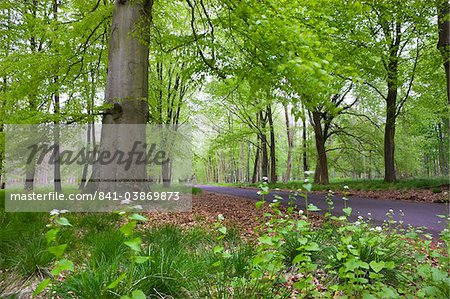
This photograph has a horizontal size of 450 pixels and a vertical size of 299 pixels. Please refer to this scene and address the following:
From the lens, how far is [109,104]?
18.1 feet

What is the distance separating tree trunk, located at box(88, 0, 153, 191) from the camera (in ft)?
19.0

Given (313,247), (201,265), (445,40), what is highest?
(445,40)

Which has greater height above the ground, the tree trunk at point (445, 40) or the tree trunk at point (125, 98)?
the tree trunk at point (445, 40)

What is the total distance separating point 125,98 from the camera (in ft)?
18.7

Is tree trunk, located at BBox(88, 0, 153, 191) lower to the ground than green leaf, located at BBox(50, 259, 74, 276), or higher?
higher

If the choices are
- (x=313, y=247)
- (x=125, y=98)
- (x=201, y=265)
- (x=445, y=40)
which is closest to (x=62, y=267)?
(x=201, y=265)

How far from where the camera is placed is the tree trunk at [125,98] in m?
5.79

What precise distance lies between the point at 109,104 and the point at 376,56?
8.82 meters

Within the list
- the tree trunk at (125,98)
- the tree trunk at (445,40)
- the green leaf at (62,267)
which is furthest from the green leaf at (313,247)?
the tree trunk at (445,40)

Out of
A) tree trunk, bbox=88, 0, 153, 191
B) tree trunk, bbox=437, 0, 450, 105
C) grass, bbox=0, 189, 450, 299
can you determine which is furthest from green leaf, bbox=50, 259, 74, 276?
tree trunk, bbox=437, 0, 450, 105

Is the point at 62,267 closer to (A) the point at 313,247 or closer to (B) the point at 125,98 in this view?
(A) the point at 313,247

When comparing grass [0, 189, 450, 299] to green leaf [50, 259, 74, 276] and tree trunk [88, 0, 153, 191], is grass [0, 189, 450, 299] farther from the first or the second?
tree trunk [88, 0, 153, 191]

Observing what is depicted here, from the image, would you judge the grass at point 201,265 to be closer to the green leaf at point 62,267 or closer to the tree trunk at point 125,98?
the green leaf at point 62,267

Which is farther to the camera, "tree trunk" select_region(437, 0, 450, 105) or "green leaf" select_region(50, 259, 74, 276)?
"tree trunk" select_region(437, 0, 450, 105)
